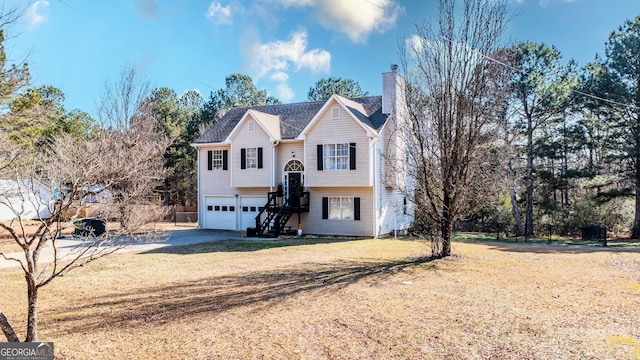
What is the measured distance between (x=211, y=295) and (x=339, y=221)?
12.7 m

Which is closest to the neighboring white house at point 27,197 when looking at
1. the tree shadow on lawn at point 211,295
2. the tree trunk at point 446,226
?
the tree shadow on lawn at point 211,295

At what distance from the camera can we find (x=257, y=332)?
575 centimetres

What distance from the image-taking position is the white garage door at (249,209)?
2222 centimetres

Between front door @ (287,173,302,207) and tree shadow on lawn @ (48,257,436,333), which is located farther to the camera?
front door @ (287,173,302,207)

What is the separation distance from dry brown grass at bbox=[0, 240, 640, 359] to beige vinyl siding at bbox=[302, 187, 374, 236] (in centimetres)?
720

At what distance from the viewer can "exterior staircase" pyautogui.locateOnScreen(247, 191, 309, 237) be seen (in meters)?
19.8

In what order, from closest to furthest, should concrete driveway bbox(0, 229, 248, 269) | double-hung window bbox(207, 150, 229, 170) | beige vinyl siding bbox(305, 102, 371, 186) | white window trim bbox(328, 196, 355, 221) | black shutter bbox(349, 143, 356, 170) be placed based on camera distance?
concrete driveway bbox(0, 229, 248, 269) < beige vinyl siding bbox(305, 102, 371, 186) < black shutter bbox(349, 143, 356, 170) < white window trim bbox(328, 196, 355, 221) < double-hung window bbox(207, 150, 229, 170)

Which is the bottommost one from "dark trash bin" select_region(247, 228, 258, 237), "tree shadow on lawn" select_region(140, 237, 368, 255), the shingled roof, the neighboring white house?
"tree shadow on lawn" select_region(140, 237, 368, 255)

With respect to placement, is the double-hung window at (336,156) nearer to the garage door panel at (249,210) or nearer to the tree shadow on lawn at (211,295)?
the garage door panel at (249,210)

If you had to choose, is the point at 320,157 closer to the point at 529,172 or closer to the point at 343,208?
the point at 343,208

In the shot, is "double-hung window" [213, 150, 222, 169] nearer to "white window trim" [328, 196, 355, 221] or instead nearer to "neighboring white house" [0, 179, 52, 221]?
"white window trim" [328, 196, 355, 221]

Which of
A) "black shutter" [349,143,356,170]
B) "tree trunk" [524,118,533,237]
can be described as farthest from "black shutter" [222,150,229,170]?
"tree trunk" [524,118,533,237]

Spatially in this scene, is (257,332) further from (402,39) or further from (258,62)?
(258,62)

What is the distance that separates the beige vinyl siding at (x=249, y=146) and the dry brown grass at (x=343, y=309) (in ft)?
30.9
